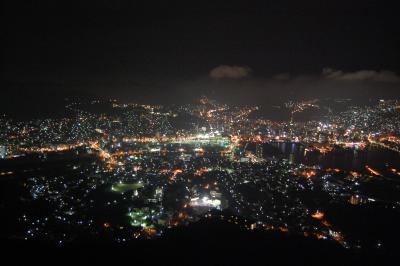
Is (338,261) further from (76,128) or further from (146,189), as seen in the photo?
(76,128)

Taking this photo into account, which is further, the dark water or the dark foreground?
the dark water

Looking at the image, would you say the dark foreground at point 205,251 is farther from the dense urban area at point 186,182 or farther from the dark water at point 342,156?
the dark water at point 342,156

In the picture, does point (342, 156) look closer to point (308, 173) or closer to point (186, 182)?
point (308, 173)

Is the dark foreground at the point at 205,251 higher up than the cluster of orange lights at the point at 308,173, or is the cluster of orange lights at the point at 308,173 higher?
the cluster of orange lights at the point at 308,173

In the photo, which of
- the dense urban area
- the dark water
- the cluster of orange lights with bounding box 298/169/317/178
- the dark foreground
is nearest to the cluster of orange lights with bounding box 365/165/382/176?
Result: the dense urban area

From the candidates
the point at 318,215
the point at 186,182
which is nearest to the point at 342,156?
the point at 186,182

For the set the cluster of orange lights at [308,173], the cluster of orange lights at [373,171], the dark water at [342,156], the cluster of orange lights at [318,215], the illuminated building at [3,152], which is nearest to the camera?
the cluster of orange lights at [318,215]

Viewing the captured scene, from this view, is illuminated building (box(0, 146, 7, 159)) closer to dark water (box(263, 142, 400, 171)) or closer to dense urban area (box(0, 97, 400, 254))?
dense urban area (box(0, 97, 400, 254))

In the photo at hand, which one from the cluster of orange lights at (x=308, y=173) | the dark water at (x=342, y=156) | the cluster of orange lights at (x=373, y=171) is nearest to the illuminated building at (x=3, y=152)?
the cluster of orange lights at (x=308, y=173)
